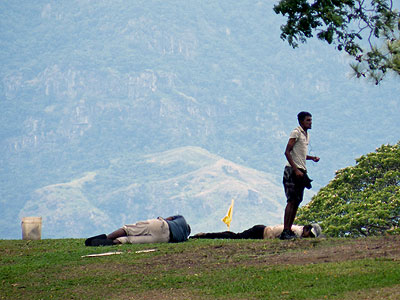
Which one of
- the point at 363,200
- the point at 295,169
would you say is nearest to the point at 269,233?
the point at 295,169

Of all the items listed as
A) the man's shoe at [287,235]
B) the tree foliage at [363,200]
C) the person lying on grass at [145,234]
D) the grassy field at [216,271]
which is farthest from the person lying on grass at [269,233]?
the tree foliage at [363,200]

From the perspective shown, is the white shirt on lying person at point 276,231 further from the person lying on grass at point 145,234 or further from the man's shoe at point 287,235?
the person lying on grass at point 145,234

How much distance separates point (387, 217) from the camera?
979 inches

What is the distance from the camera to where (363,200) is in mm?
26266

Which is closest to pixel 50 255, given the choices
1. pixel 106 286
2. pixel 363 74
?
pixel 106 286

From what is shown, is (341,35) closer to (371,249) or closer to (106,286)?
(371,249)

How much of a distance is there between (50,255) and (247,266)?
5.26m

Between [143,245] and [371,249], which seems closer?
[371,249]

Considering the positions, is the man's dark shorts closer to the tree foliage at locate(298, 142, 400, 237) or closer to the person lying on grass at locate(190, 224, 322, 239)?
the person lying on grass at locate(190, 224, 322, 239)

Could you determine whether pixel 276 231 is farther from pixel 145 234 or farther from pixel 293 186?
pixel 145 234

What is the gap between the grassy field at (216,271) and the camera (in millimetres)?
12047

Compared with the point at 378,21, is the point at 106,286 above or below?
below

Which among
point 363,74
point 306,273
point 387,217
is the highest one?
point 363,74

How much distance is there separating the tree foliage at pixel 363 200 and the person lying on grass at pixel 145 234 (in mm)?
7546
